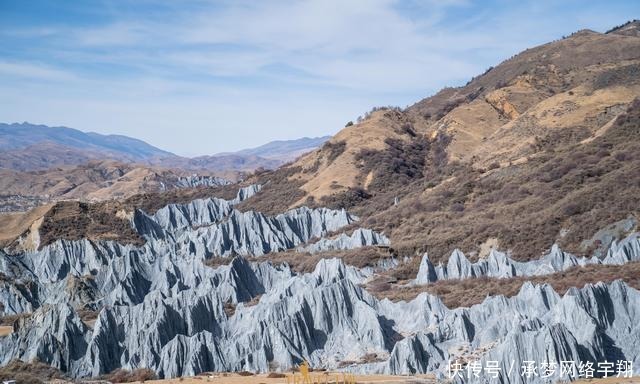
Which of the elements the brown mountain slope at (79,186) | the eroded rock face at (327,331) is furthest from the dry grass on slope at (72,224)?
the brown mountain slope at (79,186)

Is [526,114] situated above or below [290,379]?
above

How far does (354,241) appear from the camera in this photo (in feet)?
235

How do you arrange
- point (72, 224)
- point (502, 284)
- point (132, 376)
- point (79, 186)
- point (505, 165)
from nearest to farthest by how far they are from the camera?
point (132, 376) < point (502, 284) < point (505, 165) < point (72, 224) < point (79, 186)

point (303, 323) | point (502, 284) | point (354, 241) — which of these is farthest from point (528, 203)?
point (303, 323)

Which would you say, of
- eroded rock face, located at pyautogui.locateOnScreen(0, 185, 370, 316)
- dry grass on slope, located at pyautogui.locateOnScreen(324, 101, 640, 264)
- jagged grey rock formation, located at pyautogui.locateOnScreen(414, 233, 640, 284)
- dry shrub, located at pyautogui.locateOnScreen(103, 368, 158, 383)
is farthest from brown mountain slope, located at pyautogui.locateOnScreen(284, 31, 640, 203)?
dry shrub, located at pyautogui.locateOnScreen(103, 368, 158, 383)

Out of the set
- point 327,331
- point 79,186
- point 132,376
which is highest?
point 79,186

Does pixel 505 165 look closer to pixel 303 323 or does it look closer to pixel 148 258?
pixel 148 258

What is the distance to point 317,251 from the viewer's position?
73.3 m

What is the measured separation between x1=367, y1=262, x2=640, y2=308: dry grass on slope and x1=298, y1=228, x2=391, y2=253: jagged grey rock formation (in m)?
16.0

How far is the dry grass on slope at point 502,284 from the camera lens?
4297 cm

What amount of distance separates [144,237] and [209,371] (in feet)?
157

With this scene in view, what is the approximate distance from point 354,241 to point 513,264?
67.6 feet

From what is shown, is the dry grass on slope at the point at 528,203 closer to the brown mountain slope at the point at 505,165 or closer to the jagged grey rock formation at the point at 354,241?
the brown mountain slope at the point at 505,165

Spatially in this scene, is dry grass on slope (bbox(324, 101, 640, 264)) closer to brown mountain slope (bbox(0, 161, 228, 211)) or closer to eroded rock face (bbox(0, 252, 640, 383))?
eroded rock face (bbox(0, 252, 640, 383))
